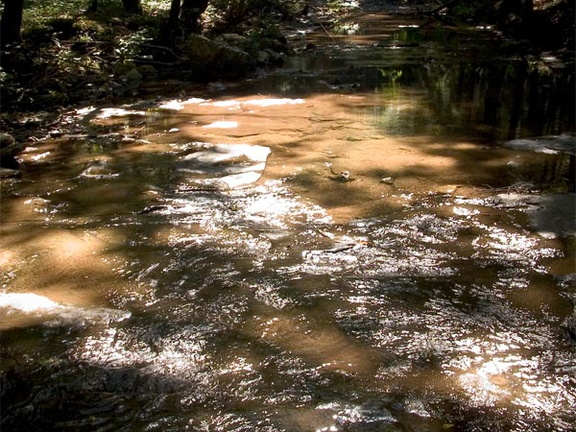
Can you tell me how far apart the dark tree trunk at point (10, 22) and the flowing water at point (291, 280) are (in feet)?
10.6

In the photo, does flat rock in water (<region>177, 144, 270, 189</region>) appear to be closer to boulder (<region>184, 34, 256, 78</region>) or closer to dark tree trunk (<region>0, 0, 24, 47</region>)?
dark tree trunk (<region>0, 0, 24, 47</region>)

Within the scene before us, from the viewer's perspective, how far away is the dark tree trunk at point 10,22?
311 inches

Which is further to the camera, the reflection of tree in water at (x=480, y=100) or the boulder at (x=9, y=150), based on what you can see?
the reflection of tree in water at (x=480, y=100)

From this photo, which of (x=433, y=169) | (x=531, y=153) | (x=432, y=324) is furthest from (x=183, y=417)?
(x=531, y=153)

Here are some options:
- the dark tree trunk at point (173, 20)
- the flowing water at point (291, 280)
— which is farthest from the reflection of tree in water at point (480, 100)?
the dark tree trunk at point (173, 20)

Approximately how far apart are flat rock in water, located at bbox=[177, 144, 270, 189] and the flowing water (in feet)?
0.10

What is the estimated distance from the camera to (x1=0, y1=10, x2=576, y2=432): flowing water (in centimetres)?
203

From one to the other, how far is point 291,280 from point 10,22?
277 inches

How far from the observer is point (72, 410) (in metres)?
2.00

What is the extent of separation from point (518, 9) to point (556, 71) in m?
6.42

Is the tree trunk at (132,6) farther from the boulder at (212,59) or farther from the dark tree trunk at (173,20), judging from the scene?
the boulder at (212,59)

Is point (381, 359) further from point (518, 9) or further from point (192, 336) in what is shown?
point (518, 9)

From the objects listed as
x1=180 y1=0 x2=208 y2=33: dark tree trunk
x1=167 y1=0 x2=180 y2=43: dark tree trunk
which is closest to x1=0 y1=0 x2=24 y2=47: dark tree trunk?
x1=167 y1=0 x2=180 y2=43: dark tree trunk

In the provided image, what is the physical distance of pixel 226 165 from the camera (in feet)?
15.6
